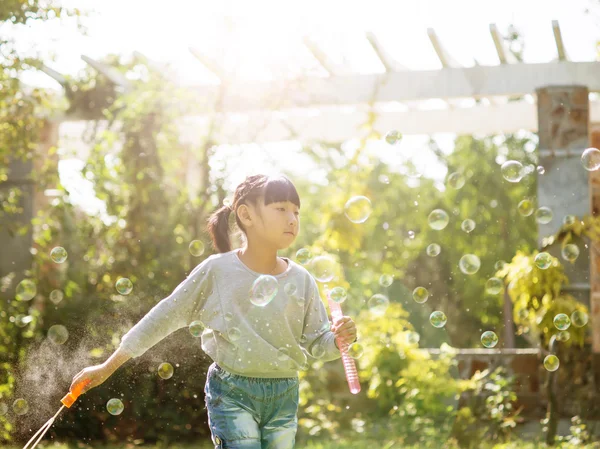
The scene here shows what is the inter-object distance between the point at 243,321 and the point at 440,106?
5991 mm

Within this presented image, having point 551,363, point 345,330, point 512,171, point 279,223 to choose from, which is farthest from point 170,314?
point 551,363

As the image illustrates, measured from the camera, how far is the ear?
2.84 meters

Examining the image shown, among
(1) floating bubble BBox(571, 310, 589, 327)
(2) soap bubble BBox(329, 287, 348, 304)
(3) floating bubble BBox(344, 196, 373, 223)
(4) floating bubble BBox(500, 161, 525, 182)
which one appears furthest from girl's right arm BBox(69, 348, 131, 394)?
(1) floating bubble BBox(571, 310, 589, 327)

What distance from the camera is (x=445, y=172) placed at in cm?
1503

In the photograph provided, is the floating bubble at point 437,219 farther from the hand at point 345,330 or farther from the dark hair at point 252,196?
the hand at point 345,330

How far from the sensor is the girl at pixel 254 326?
261 centimetres

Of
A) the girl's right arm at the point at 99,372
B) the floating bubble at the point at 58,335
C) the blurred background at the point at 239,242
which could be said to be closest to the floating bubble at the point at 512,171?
the blurred background at the point at 239,242

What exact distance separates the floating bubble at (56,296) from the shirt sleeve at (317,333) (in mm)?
3932

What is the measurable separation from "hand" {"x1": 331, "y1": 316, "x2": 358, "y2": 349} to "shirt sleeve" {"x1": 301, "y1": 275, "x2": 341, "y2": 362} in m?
0.06

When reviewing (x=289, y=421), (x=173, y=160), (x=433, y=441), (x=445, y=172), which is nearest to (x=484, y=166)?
(x=445, y=172)

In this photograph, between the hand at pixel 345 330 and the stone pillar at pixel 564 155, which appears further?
the stone pillar at pixel 564 155

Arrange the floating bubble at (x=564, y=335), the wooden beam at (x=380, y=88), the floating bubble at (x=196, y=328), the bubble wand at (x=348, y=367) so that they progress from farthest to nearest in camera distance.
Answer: the wooden beam at (x=380, y=88)
the floating bubble at (x=564, y=335)
the floating bubble at (x=196, y=328)
the bubble wand at (x=348, y=367)

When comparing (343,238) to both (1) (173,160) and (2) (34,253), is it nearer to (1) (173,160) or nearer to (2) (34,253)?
(1) (173,160)

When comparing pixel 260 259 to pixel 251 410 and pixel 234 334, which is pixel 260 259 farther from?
pixel 251 410
